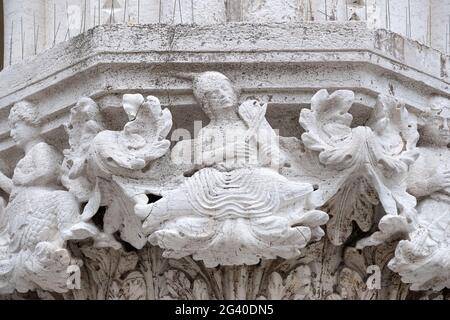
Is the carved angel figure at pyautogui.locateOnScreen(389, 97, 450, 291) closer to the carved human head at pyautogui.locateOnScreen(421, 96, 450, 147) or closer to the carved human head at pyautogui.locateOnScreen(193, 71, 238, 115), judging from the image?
the carved human head at pyautogui.locateOnScreen(421, 96, 450, 147)

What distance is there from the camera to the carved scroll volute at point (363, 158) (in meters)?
5.96

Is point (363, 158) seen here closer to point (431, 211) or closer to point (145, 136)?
point (431, 211)

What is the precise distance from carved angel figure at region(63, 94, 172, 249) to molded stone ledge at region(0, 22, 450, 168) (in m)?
0.07

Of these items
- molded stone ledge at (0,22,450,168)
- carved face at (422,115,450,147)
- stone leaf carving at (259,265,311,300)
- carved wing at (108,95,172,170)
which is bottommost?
stone leaf carving at (259,265,311,300)

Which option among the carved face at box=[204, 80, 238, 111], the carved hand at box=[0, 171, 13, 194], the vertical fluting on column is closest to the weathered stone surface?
the carved face at box=[204, 80, 238, 111]

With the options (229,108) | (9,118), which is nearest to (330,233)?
(229,108)

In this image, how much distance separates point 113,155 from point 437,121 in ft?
3.19

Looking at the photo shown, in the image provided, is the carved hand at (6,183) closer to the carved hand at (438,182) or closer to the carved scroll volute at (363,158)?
the carved scroll volute at (363,158)

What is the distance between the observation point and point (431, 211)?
6.12 m

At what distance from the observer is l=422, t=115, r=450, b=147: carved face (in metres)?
6.21

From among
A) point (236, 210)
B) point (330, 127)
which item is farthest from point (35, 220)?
point (330, 127)

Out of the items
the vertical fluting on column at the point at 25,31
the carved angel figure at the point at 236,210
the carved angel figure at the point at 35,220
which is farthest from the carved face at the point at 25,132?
the carved angel figure at the point at 236,210
